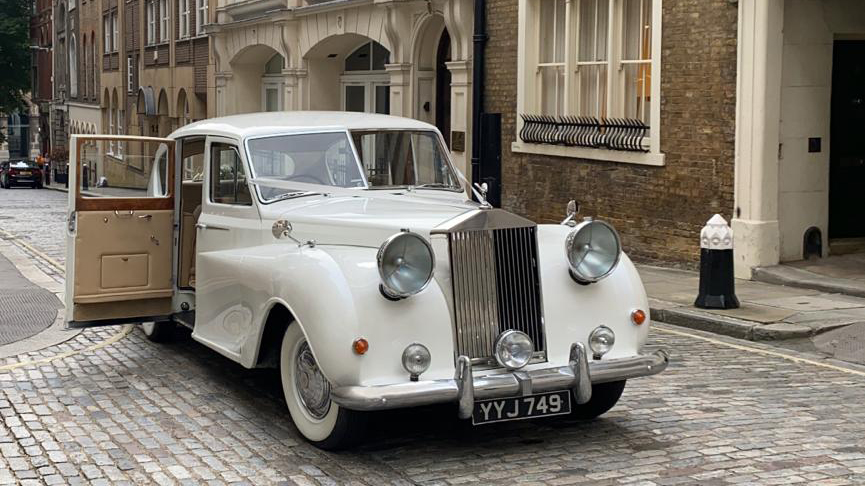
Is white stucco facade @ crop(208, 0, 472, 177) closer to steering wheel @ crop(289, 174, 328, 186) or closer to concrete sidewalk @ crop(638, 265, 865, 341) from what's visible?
concrete sidewalk @ crop(638, 265, 865, 341)

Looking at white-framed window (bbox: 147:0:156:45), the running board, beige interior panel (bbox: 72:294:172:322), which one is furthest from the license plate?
white-framed window (bbox: 147:0:156:45)

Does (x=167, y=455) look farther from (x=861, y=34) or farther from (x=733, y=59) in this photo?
(x=861, y=34)

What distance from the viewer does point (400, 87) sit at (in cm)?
2084

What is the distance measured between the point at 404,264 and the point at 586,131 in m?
10.1

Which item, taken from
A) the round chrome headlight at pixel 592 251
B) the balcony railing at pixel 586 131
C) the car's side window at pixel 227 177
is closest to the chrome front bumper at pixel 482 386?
the round chrome headlight at pixel 592 251

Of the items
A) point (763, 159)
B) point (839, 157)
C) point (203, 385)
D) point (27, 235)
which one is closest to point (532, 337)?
point (203, 385)

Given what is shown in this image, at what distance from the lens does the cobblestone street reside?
5.95 metres

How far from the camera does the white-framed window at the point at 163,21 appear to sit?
3881cm

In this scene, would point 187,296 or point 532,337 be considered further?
point 187,296

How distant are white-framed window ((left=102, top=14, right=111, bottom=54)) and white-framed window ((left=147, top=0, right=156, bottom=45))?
324 inches

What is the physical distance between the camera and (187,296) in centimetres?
891

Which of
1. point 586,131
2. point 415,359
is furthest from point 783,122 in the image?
point 415,359

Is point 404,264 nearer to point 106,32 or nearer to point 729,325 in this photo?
point 729,325

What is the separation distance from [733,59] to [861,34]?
166cm
